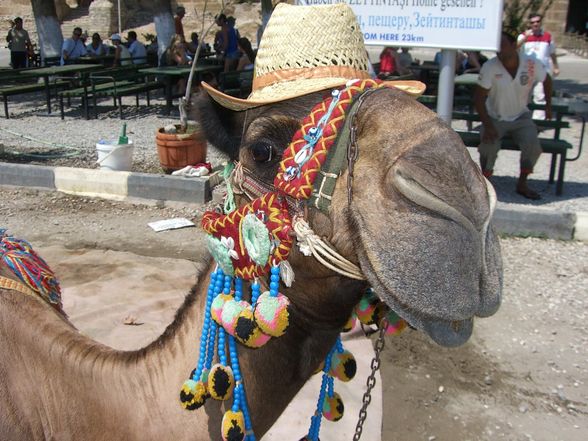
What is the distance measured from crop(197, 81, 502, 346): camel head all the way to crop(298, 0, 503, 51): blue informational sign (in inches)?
237

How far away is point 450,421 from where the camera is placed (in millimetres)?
3828

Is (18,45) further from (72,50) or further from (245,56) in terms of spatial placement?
(245,56)

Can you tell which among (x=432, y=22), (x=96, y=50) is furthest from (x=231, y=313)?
(x=96, y=50)

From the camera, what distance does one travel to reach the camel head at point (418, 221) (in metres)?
1.33

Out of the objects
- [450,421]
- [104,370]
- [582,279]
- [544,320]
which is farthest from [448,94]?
[104,370]

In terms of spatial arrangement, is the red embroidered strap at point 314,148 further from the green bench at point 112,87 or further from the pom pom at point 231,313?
the green bench at point 112,87

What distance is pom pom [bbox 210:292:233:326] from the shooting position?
5.31 ft

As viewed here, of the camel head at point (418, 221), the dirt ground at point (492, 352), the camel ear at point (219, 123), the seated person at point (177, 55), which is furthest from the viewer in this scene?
the seated person at point (177, 55)

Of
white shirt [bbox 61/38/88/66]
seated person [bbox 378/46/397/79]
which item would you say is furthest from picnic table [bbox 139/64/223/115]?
white shirt [bbox 61/38/88/66]

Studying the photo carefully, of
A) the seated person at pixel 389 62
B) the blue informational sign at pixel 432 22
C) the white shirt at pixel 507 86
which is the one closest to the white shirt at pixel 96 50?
the seated person at pixel 389 62

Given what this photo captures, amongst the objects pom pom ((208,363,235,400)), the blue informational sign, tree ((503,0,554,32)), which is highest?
tree ((503,0,554,32))

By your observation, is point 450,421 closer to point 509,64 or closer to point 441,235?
point 441,235

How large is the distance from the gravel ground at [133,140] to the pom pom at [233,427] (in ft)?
17.8

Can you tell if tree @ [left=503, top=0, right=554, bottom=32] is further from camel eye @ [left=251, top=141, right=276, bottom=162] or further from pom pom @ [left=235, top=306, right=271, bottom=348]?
pom pom @ [left=235, top=306, right=271, bottom=348]
